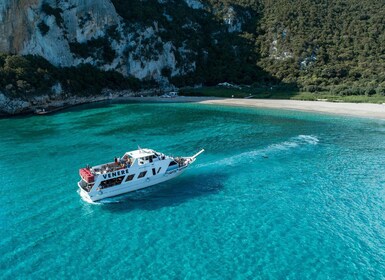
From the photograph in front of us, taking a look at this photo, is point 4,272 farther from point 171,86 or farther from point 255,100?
point 171,86

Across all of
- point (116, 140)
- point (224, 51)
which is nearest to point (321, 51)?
point (224, 51)

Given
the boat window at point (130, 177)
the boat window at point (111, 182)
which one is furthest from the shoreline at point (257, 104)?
the boat window at point (111, 182)

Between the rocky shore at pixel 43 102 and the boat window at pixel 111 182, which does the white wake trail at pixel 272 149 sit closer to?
the boat window at pixel 111 182

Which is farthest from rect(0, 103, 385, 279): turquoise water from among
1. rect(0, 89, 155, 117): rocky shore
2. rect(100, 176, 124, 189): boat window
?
rect(0, 89, 155, 117): rocky shore

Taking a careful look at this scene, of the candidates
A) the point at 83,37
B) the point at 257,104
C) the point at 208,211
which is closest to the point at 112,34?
the point at 83,37

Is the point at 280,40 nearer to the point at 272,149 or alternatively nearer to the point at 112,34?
the point at 112,34
